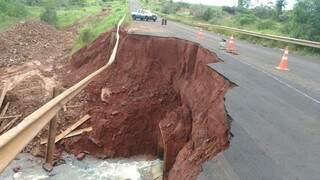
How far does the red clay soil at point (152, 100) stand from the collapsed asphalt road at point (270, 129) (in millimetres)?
616

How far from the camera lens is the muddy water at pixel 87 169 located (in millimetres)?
13031

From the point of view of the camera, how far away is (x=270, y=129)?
26.3 ft

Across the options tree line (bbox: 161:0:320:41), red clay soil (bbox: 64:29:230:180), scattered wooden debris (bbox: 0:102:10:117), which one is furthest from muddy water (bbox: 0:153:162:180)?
tree line (bbox: 161:0:320:41)

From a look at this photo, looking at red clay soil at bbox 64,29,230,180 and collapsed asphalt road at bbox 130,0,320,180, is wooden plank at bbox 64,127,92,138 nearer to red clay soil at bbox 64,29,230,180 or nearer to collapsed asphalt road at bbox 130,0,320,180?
red clay soil at bbox 64,29,230,180

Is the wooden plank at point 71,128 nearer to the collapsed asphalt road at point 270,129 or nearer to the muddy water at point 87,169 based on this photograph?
the muddy water at point 87,169

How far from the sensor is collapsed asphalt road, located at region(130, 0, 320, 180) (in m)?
6.34

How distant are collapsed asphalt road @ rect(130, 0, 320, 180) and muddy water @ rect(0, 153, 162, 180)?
13.1 ft

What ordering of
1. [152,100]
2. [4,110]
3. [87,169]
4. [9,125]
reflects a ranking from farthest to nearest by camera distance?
1. [152,100]
2. [4,110]
3. [9,125]
4. [87,169]

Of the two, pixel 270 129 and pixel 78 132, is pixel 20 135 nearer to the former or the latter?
pixel 270 129

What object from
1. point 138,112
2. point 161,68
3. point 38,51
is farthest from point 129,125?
point 38,51

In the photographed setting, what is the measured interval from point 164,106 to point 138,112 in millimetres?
1045

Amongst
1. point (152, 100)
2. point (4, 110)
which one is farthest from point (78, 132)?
point (4, 110)

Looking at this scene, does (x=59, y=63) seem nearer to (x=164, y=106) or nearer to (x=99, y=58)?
(x=99, y=58)

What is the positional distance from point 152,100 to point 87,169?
13.8 feet
